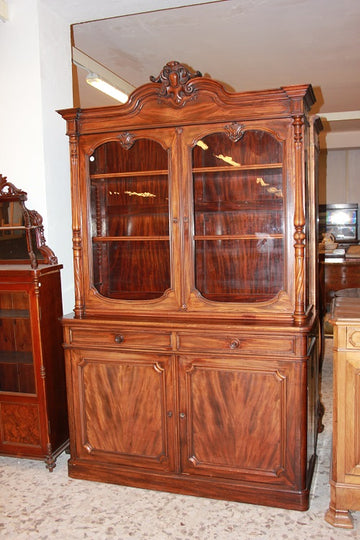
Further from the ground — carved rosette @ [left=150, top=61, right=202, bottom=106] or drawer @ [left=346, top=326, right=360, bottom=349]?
carved rosette @ [left=150, top=61, right=202, bottom=106]

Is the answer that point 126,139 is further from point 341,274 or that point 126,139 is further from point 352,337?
point 341,274

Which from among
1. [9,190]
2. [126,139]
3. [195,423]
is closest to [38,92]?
[9,190]

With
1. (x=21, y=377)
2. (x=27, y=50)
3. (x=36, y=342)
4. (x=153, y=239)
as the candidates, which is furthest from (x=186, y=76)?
(x=21, y=377)

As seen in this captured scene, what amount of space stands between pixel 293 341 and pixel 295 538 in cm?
92

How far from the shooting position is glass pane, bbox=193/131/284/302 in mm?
2545

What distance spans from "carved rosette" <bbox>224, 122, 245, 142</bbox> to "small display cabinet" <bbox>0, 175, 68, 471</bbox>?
1.32 metres

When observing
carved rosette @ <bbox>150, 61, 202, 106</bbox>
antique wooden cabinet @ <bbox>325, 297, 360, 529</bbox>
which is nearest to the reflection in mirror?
carved rosette @ <bbox>150, 61, 202, 106</bbox>

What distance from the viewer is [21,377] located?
3.00 m

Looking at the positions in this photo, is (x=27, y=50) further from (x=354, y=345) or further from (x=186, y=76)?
(x=354, y=345)

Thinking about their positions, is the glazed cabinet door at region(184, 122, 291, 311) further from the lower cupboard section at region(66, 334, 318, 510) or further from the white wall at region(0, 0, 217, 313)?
the white wall at region(0, 0, 217, 313)

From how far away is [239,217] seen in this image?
2854 millimetres

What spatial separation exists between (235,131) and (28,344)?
182cm

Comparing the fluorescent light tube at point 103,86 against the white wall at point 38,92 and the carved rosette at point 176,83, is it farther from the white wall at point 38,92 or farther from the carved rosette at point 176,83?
the carved rosette at point 176,83

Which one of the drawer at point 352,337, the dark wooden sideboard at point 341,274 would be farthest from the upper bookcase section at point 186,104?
the dark wooden sideboard at point 341,274
